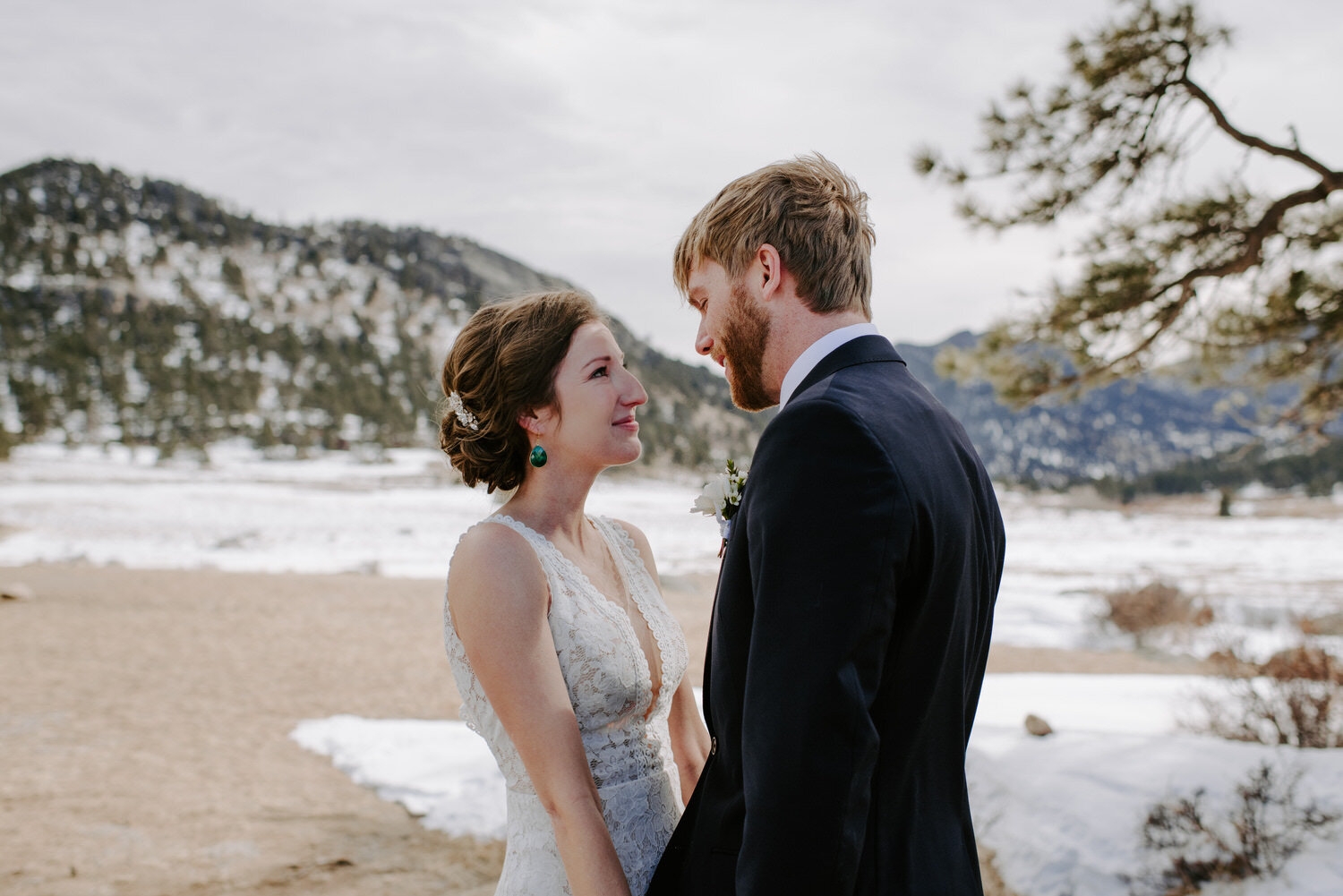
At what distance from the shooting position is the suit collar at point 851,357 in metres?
1.45

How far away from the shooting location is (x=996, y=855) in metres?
5.04

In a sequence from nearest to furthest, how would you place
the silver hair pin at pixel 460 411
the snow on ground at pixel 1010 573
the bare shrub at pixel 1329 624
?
the silver hair pin at pixel 460 411 → the snow on ground at pixel 1010 573 → the bare shrub at pixel 1329 624

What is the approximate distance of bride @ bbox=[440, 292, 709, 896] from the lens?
1.86m

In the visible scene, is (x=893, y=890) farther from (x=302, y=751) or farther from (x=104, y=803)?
(x=302, y=751)

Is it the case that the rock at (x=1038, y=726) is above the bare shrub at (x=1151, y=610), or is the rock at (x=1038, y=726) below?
above

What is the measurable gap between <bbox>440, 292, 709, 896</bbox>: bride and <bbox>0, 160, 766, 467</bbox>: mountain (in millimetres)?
37893

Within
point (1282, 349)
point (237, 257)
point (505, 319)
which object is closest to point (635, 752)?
point (505, 319)

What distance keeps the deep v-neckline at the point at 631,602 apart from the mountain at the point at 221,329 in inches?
1491

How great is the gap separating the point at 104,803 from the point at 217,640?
6.22 m

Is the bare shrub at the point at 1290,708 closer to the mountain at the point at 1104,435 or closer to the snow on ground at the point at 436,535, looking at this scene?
the snow on ground at the point at 436,535

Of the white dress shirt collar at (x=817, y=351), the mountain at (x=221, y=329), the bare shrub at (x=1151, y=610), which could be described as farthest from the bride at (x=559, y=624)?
the mountain at (x=221, y=329)

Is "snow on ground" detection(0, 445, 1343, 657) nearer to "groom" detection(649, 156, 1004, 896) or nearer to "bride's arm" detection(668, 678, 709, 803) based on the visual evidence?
"bride's arm" detection(668, 678, 709, 803)

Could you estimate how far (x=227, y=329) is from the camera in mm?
71250

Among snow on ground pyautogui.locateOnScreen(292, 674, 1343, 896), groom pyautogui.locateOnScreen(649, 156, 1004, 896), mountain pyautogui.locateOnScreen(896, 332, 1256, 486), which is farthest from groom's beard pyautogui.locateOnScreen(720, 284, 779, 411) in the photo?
mountain pyautogui.locateOnScreen(896, 332, 1256, 486)
